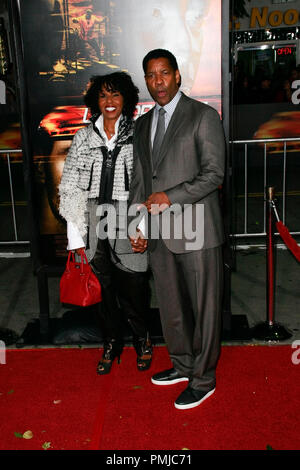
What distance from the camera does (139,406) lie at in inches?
130

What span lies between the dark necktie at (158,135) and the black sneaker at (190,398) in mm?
1493

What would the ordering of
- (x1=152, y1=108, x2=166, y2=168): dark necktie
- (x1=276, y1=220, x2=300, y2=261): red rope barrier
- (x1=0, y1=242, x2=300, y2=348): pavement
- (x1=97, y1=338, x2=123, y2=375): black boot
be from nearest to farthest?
(x1=152, y1=108, x2=166, y2=168): dark necktie, (x1=97, y1=338, x2=123, y2=375): black boot, (x1=276, y1=220, x2=300, y2=261): red rope barrier, (x1=0, y1=242, x2=300, y2=348): pavement

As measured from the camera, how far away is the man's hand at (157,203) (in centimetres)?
297

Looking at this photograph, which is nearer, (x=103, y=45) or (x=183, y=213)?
(x=183, y=213)

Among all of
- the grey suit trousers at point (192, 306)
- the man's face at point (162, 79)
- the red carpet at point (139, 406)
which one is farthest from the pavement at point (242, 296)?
the man's face at point (162, 79)

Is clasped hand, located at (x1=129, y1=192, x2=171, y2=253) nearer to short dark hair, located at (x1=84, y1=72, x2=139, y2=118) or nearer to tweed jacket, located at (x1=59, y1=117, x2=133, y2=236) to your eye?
tweed jacket, located at (x1=59, y1=117, x2=133, y2=236)

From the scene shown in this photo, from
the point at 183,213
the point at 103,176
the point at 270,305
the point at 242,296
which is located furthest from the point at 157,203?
the point at 242,296

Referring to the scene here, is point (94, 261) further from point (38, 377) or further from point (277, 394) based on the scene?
point (277, 394)

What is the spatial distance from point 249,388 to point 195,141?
1738mm

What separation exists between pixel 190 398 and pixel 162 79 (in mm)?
2025

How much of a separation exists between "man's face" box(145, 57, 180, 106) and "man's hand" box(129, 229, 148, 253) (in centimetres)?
85

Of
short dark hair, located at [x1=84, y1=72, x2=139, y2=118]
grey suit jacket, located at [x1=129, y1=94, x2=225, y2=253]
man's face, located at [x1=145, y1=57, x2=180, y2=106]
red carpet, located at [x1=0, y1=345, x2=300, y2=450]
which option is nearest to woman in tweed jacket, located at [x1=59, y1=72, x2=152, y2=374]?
short dark hair, located at [x1=84, y1=72, x2=139, y2=118]

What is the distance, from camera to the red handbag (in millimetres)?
3445

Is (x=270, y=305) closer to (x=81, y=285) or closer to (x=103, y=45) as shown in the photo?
(x=81, y=285)
